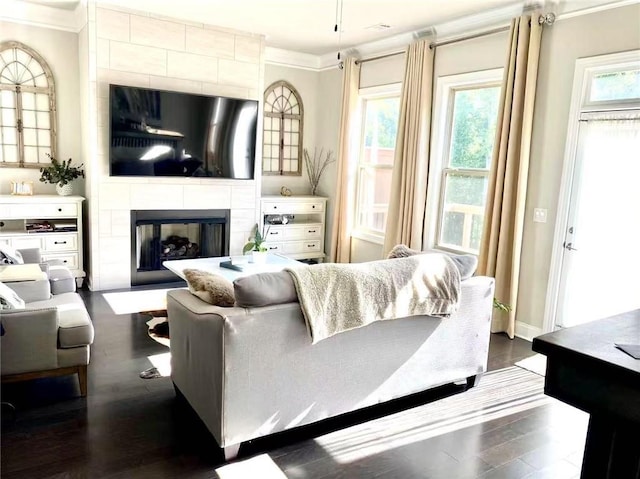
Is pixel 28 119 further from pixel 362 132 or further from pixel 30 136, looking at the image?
pixel 362 132

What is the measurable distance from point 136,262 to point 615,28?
490cm

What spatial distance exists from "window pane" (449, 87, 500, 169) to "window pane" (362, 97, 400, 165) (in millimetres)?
883

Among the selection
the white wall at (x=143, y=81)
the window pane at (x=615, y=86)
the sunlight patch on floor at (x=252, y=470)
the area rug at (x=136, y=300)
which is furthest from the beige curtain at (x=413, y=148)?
the sunlight patch on floor at (x=252, y=470)

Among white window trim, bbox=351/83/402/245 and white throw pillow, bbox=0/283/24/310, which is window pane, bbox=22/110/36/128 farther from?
white window trim, bbox=351/83/402/245

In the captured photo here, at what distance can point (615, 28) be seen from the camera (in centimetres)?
365

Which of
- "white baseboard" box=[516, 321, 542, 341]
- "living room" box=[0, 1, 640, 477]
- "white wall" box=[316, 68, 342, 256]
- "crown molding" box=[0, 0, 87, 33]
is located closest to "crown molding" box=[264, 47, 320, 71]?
"living room" box=[0, 1, 640, 477]

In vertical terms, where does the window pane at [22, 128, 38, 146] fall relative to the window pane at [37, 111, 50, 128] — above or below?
below

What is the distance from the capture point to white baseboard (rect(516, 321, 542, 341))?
4.30 meters

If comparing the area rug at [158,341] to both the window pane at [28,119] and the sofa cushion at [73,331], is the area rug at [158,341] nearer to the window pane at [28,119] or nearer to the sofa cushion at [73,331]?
the sofa cushion at [73,331]

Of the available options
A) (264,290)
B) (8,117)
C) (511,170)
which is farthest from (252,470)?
(8,117)

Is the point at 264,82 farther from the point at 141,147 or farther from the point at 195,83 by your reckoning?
the point at 141,147

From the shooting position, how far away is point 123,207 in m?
5.31

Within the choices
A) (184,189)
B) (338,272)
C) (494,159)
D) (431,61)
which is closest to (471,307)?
(338,272)

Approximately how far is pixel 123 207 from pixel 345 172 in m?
2.68
